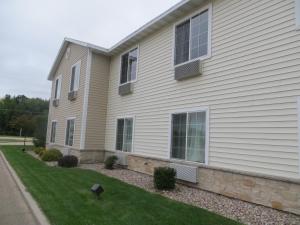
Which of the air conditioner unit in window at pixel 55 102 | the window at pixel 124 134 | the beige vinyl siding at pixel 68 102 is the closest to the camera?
the window at pixel 124 134

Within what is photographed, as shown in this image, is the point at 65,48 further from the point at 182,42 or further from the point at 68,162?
the point at 182,42

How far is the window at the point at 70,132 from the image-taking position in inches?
608

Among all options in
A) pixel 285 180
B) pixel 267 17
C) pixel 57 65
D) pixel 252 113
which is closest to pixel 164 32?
pixel 267 17

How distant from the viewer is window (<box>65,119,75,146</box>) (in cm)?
1545

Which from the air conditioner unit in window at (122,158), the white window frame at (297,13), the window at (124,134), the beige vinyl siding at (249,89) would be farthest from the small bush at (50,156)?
the white window frame at (297,13)

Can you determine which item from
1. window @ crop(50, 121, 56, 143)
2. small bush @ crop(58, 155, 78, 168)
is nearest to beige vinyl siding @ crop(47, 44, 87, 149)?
window @ crop(50, 121, 56, 143)

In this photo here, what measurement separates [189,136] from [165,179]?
1674 millimetres

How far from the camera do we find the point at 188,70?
8586mm

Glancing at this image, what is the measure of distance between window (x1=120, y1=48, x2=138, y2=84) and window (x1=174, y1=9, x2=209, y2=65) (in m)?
3.30

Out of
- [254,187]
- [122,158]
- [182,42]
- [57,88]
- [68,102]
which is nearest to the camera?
[254,187]

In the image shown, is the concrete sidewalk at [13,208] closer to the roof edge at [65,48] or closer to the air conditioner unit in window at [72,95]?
the air conditioner unit in window at [72,95]

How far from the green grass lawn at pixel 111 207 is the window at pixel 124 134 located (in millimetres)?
3809

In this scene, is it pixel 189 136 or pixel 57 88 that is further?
pixel 57 88

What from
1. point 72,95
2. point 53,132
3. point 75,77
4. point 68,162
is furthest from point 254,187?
point 53,132
